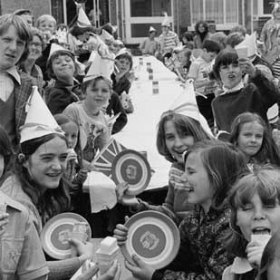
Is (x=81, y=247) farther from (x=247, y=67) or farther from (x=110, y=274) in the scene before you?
(x=247, y=67)

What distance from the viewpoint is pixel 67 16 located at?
23125mm

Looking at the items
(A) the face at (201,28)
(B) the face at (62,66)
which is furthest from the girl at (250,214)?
(A) the face at (201,28)

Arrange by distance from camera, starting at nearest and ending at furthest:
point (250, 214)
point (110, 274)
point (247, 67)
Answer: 1. point (250, 214)
2. point (110, 274)
3. point (247, 67)

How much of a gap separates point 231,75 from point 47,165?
2315mm

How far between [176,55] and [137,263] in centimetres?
1024

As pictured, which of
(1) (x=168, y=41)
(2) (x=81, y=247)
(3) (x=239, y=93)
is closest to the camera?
(2) (x=81, y=247)

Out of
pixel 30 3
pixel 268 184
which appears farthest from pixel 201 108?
pixel 30 3

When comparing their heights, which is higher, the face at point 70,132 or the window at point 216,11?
the window at point 216,11

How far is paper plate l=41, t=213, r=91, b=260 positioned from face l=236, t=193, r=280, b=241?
86 centimetres

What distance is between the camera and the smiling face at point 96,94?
4.27 m

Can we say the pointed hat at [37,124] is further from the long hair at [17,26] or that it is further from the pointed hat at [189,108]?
the pointed hat at [189,108]

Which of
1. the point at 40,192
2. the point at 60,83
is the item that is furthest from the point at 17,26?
the point at 60,83

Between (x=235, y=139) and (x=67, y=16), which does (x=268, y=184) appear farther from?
(x=67, y=16)

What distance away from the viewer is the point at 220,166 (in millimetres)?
2576
